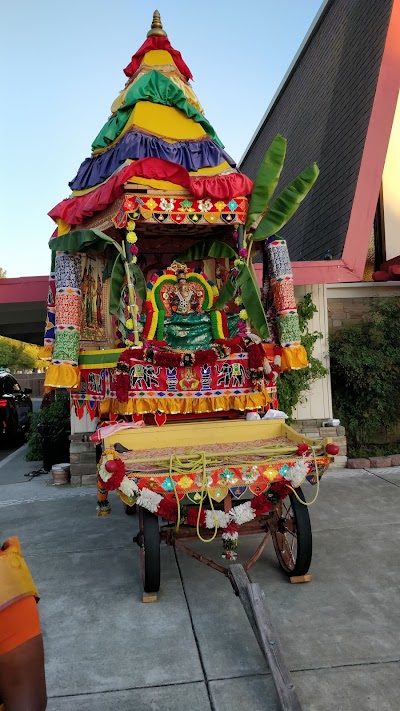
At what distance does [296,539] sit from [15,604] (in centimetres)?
270

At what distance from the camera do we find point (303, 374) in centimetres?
782

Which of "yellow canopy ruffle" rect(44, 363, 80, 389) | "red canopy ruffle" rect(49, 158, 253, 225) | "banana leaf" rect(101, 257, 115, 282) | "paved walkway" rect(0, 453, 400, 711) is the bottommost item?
"paved walkway" rect(0, 453, 400, 711)

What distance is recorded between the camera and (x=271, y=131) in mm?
15461

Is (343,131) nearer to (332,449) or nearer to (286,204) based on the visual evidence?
(286,204)

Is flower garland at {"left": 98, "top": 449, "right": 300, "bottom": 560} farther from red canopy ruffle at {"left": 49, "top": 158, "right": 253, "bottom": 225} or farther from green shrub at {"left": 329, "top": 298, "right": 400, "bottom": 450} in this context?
green shrub at {"left": 329, "top": 298, "right": 400, "bottom": 450}

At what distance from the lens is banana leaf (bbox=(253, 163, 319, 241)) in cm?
566

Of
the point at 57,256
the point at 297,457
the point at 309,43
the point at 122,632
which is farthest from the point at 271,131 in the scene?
the point at 122,632

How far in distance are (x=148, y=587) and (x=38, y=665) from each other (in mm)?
1992

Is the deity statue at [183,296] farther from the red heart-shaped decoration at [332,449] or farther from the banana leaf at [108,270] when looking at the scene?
the red heart-shaped decoration at [332,449]

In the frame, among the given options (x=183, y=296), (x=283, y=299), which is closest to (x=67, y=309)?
(x=183, y=296)

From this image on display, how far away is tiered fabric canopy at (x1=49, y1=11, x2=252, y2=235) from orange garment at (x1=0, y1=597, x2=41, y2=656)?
4.56m

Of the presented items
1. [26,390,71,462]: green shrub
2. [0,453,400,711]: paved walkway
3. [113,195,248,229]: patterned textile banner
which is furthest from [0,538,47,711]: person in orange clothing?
[26,390,71,462]: green shrub

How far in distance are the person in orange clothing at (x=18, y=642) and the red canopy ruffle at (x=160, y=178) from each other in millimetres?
4485

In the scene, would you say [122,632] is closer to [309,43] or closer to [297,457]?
[297,457]
